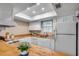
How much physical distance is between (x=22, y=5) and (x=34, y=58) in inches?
34.5

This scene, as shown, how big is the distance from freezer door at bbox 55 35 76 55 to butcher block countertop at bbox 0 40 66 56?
0.09 metres

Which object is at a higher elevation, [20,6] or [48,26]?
[20,6]

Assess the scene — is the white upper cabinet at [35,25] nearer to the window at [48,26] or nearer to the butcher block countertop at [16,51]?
the window at [48,26]

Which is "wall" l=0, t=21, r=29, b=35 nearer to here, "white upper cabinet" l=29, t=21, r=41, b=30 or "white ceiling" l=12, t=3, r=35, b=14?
"white upper cabinet" l=29, t=21, r=41, b=30

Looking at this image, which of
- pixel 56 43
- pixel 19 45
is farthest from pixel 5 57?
pixel 56 43

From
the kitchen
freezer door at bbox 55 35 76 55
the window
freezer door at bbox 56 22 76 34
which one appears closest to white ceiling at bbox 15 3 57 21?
the kitchen

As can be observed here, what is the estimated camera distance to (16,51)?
1.85m

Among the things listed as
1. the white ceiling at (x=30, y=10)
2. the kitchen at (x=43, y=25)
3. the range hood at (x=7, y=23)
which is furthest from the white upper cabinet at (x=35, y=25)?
the range hood at (x=7, y=23)

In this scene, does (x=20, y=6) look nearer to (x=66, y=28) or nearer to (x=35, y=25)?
(x=35, y=25)

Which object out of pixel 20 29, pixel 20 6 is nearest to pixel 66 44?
pixel 20 29

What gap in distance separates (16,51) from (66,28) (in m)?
0.88

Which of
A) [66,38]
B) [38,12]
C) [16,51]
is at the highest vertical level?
[38,12]

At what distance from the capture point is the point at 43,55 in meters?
1.88

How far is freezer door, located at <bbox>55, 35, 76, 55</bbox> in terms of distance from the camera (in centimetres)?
186
